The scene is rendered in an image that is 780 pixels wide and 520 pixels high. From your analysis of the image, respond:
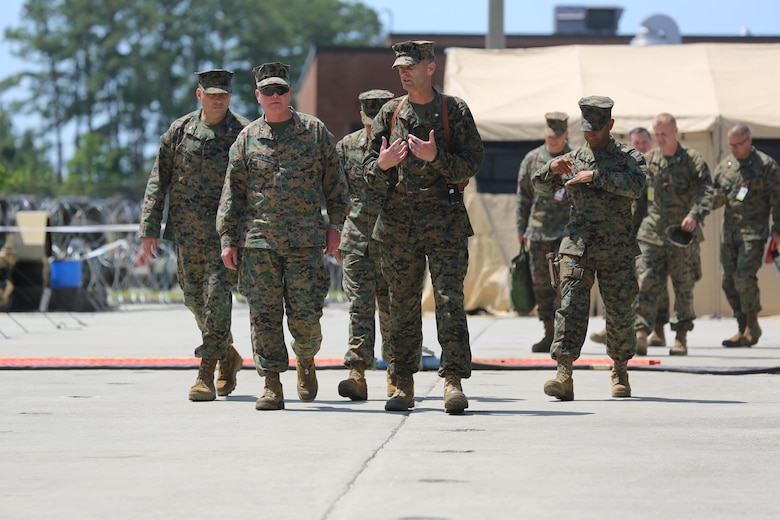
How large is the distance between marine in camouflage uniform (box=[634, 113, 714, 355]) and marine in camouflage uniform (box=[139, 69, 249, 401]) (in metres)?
5.03

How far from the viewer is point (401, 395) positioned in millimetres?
9016

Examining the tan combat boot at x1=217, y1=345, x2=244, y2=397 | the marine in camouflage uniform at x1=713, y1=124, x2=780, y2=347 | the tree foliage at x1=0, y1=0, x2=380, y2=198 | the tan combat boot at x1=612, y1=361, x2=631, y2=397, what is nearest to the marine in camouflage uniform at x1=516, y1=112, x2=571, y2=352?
the marine in camouflage uniform at x1=713, y1=124, x2=780, y2=347

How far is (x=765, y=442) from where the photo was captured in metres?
7.69

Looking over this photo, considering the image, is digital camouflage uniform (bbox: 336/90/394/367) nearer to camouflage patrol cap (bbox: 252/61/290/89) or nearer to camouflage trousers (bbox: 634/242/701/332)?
camouflage patrol cap (bbox: 252/61/290/89)

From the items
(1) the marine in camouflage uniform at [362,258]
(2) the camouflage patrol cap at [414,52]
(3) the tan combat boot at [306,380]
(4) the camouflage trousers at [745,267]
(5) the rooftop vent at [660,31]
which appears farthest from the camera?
(5) the rooftop vent at [660,31]

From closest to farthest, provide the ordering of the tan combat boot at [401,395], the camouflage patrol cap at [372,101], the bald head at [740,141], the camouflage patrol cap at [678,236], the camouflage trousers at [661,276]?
the tan combat boot at [401,395] < the camouflage patrol cap at [372,101] < the camouflage patrol cap at [678,236] < the camouflage trousers at [661,276] < the bald head at [740,141]

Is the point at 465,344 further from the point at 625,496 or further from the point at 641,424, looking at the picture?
the point at 625,496

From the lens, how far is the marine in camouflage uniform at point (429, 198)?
8656mm

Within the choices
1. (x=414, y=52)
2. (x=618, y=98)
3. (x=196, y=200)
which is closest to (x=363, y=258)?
(x=196, y=200)

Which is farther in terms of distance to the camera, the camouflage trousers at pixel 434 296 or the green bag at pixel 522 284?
the green bag at pixel 522 284

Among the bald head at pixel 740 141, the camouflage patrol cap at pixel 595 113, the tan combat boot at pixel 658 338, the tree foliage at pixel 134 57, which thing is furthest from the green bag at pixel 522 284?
the tree foliage at pixel 134 57

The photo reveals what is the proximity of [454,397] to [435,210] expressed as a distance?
1058 millimetres

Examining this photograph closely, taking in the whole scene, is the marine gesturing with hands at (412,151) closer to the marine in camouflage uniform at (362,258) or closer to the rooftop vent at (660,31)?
the marine in camouflage uniform at (362,258)

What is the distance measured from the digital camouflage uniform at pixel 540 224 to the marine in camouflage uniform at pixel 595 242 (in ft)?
12.8
